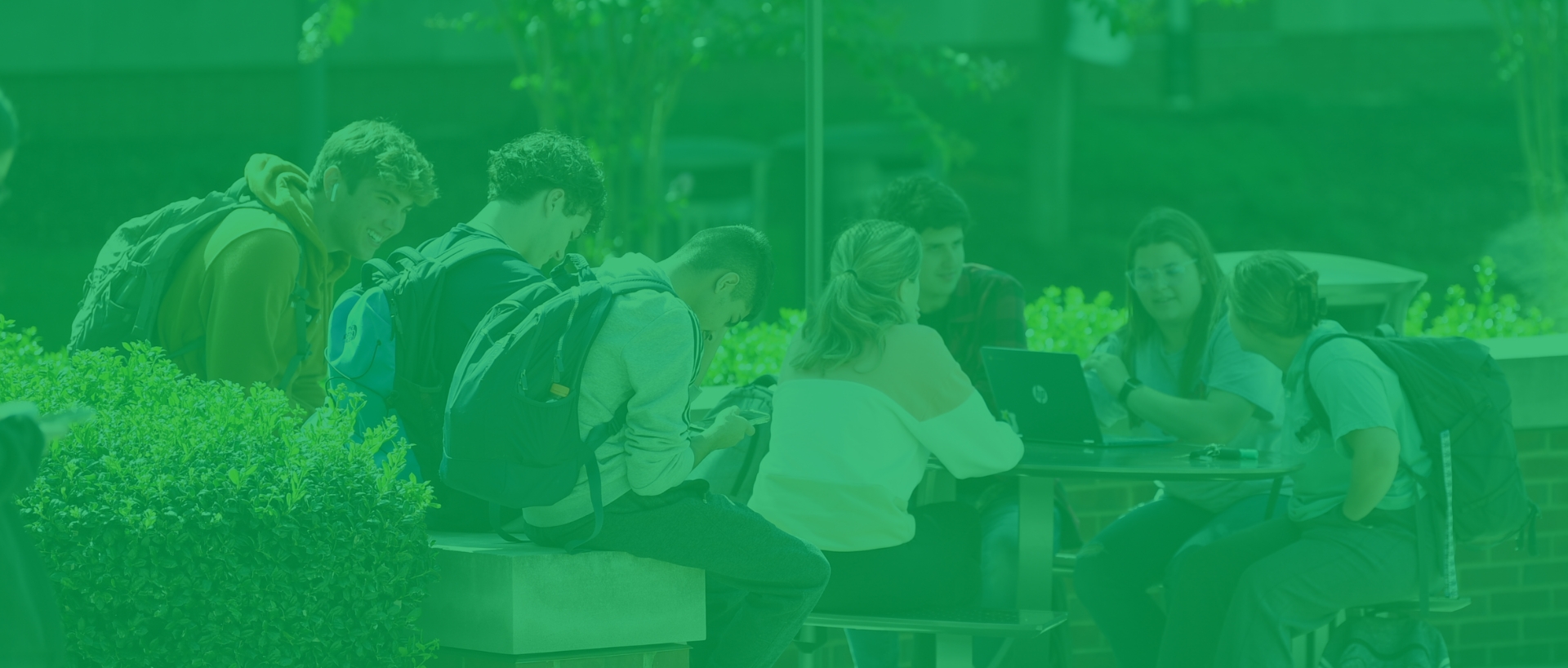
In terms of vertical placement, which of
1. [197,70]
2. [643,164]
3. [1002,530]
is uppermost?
[197,70]

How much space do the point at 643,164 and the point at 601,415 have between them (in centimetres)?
422

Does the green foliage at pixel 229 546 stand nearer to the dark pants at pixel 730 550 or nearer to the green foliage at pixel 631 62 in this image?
the dark pants at pixel 730 550

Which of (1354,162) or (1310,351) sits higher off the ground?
(1354,162)

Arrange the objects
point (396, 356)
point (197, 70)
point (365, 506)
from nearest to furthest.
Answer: point (365, 506), point (396, 356), point (197, 70)

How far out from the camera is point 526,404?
354cm

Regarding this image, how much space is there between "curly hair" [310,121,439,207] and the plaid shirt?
1.65m

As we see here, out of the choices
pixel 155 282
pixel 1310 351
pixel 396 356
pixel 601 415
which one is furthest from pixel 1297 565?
pixel 155 282

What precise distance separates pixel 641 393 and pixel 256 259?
1392 mm

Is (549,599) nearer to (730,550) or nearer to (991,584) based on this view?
(730,550)

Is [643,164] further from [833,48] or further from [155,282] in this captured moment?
[155,282]

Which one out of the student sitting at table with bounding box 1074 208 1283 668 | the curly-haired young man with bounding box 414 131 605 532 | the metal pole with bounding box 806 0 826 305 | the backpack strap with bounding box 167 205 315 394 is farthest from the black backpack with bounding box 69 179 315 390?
the student sitting at table with bounding box 1074 208 1283 668

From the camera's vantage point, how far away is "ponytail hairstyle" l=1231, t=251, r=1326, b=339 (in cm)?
449

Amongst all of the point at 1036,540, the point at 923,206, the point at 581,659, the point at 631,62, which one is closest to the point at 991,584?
the point at 1036,540

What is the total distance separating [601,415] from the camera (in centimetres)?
367
